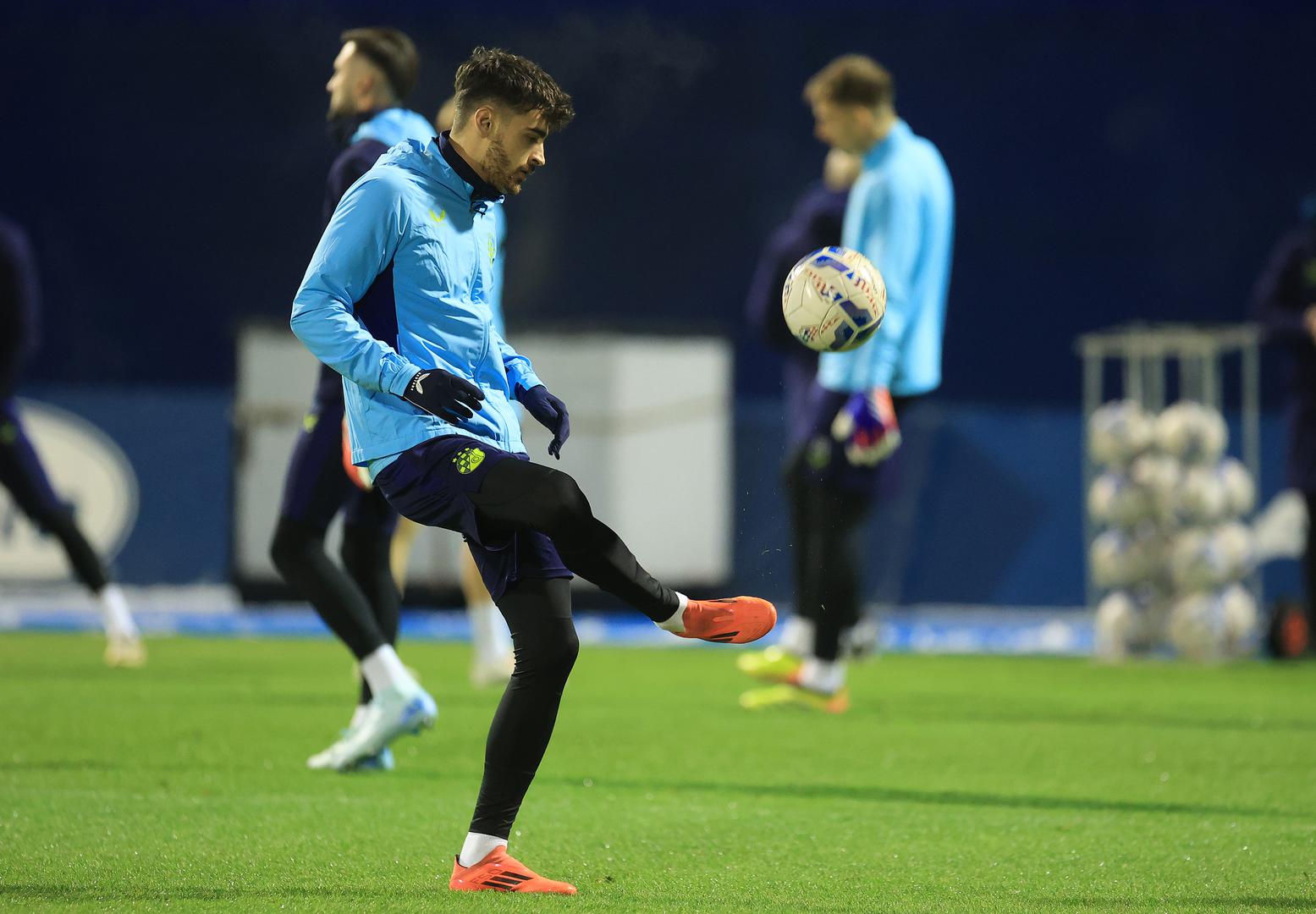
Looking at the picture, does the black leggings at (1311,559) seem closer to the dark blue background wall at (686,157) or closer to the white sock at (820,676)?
the white sock at (820,676)

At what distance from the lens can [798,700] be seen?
7562mm

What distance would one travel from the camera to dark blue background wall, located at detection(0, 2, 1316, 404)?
52.5 feet

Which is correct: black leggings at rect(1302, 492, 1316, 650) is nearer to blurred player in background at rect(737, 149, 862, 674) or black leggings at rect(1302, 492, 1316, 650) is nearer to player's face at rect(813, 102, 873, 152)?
blurred player in background at rect(737, 149, 862, 674)

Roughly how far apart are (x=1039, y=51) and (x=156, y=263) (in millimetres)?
7980

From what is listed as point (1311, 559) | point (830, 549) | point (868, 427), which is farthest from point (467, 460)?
point (1311, 559)

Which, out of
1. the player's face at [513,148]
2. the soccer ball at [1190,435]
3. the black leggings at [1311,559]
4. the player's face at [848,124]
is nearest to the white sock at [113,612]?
the player's face at [848,124]

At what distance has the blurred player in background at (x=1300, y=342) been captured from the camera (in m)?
10.5

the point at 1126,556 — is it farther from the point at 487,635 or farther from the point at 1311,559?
the point at 487,635

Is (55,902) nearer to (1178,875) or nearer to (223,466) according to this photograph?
(1178,875)

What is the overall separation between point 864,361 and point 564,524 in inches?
140

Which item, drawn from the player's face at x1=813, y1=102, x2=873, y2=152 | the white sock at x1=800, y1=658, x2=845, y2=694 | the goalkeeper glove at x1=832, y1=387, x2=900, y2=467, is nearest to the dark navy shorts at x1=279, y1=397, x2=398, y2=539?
the goalkeeper glove at x1=832, y1=387, x2=900, y2=467

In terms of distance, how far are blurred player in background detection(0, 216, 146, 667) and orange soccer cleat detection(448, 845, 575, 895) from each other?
5459 mm

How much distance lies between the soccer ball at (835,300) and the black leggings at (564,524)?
1166mm

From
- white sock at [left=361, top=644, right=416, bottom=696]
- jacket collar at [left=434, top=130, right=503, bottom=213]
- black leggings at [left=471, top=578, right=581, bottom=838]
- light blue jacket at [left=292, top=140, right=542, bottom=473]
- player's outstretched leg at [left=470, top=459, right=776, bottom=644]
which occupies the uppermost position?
jacket collar at [left=434, top=130, right=503, bottom=213]
